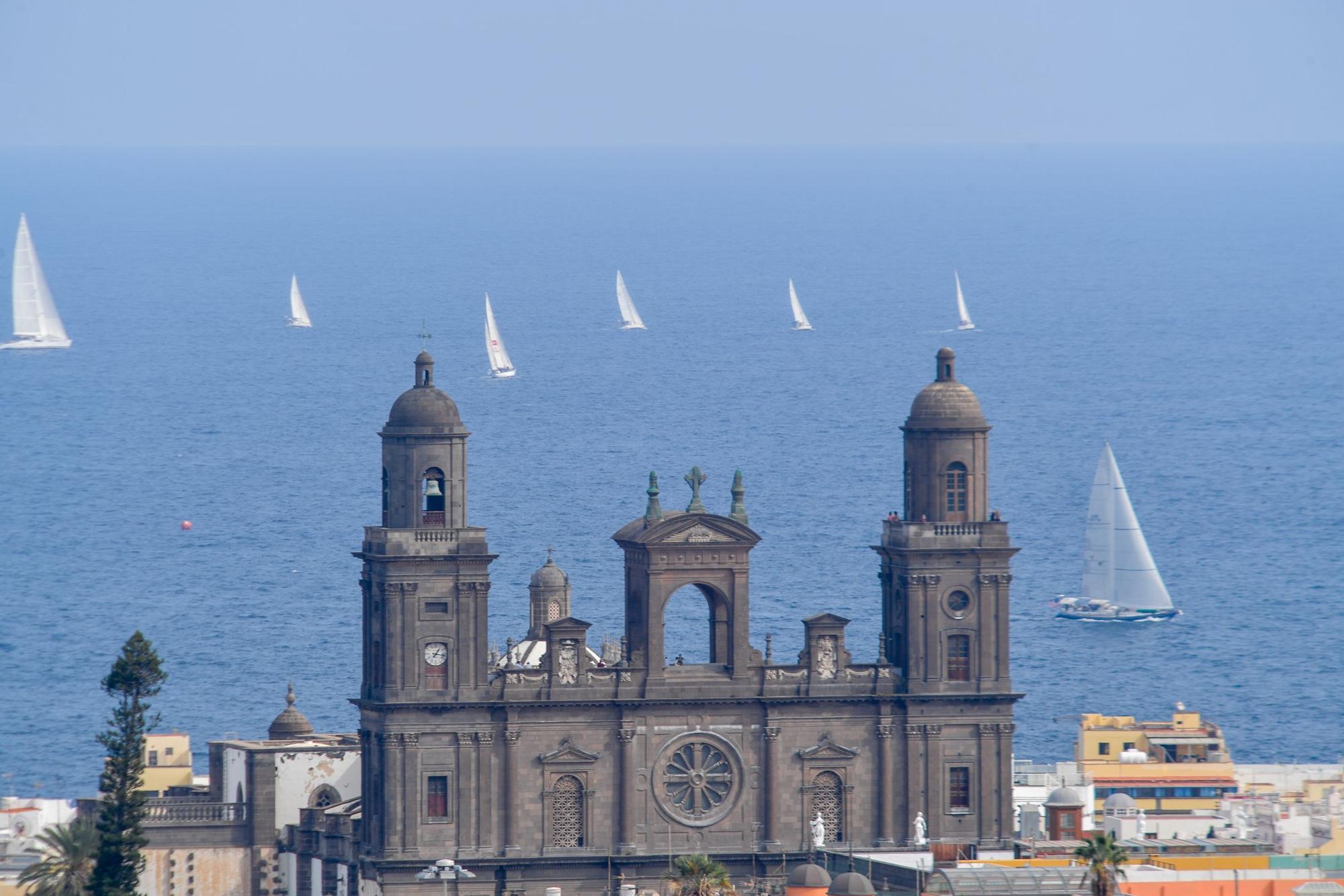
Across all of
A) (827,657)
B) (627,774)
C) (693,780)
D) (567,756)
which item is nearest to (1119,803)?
(827,657)

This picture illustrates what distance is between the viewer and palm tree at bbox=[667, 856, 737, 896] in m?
95.9

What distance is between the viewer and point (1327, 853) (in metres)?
115

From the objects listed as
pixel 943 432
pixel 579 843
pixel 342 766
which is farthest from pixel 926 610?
pixel 342 766

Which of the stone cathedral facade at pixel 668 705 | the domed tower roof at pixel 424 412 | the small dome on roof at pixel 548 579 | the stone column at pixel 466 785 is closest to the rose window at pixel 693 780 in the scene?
the stone cathedral facade at pixel 668 705

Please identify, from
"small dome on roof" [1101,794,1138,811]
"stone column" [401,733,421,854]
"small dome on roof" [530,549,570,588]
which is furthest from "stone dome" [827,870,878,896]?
"small dome on roof" [530,549,570,588]

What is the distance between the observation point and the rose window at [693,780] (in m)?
116

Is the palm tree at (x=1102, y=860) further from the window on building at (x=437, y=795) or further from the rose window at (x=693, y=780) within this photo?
the window on building at (x=437, y=795)

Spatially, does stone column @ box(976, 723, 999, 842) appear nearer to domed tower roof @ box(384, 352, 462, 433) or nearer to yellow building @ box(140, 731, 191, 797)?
domed tower roof @ box(384, 352, 462, 433)

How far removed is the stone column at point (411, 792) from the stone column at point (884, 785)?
556 inches

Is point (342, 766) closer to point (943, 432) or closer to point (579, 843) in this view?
point (579, 843)

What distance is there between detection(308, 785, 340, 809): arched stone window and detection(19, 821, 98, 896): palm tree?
1353 centimetres

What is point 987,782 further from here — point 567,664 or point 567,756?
point 567,664

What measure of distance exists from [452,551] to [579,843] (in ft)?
31.6

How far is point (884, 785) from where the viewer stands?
11662 cm
